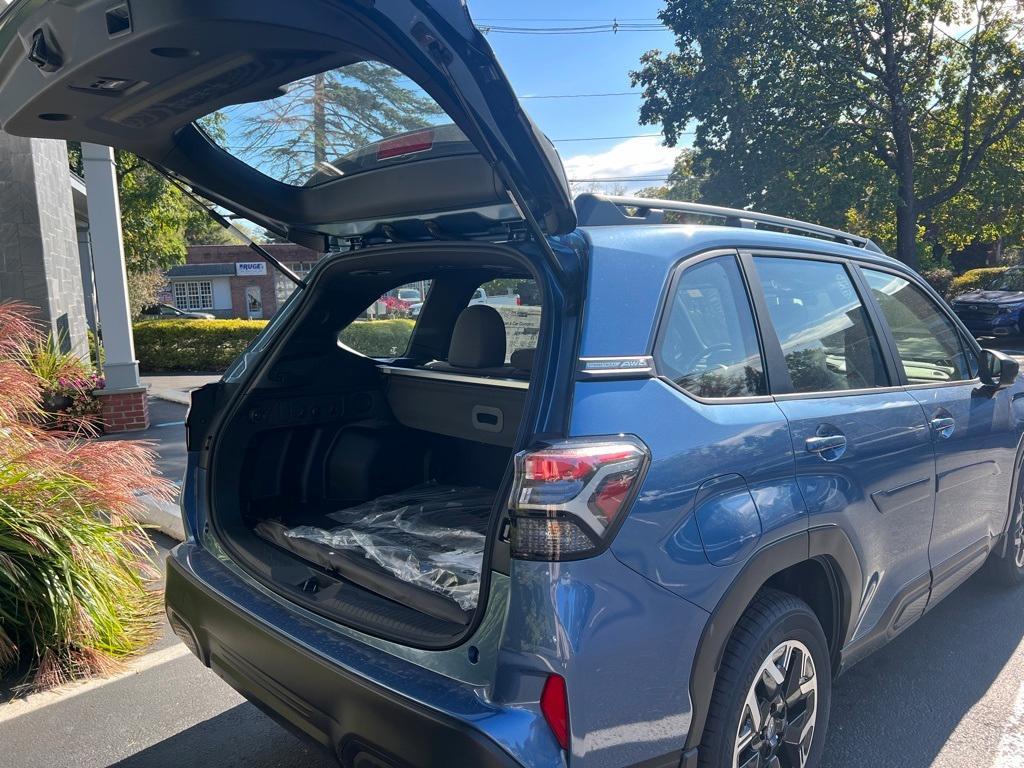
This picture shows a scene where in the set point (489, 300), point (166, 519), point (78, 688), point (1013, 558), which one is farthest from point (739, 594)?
point (166, 519)

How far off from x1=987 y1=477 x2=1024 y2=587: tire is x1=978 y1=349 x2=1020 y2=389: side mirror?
709 mm

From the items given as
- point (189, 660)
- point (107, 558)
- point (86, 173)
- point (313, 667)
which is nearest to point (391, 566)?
point (313, 667)

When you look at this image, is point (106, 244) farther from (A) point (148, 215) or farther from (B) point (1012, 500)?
(A) point (148, 215)

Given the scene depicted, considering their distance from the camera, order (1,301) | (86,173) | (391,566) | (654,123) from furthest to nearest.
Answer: (654,123), (1,301), (86,173), (391,566)

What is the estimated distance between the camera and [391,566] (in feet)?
8.63

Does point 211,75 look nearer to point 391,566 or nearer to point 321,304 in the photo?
point 321,304

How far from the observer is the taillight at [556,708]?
1.69 m

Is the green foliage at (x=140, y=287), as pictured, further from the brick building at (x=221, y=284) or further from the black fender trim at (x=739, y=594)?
the black fender trim at (x=739, y=594)

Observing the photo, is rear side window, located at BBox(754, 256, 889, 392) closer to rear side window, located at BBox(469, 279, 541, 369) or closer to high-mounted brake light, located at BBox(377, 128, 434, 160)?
rear side window, located at BBox(469, 279, 541, 369)

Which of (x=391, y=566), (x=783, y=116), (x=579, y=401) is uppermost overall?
(x=783, y=116)

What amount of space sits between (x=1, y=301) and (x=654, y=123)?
15701mm

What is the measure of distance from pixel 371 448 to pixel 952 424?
2474mm

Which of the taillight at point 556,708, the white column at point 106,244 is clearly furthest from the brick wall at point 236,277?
the taillight at point 556,708

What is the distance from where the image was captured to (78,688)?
3.24 m
